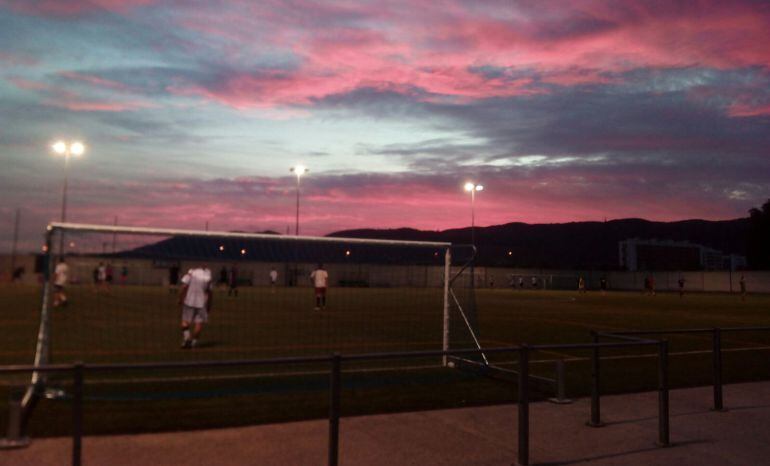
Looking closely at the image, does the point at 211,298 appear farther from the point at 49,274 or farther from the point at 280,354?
the point at 49,274

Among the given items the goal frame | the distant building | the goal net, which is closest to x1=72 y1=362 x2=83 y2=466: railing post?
the goal frame

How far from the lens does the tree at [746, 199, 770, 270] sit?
9612cm

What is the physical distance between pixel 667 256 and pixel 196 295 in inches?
6543

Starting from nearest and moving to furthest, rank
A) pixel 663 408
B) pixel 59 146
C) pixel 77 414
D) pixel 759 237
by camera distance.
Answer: pixel 77 414
pixel 663 408
pixel 59 146
pixel 759 237

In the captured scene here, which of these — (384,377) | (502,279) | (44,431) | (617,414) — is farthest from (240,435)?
(502,279)

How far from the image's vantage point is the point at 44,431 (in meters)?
6.42

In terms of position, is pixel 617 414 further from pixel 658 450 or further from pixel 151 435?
pixel 151 435

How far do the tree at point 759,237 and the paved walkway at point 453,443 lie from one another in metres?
103

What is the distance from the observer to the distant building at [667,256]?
15288 centimetres

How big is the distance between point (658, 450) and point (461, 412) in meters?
2.26

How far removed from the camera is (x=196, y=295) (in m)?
12.5

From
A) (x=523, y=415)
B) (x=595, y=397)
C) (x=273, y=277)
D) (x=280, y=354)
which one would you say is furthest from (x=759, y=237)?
(x=523, y=415)

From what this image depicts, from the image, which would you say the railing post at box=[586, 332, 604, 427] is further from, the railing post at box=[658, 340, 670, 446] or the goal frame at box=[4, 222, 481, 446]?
the goal frame at box=[4, 222, 481, 446]

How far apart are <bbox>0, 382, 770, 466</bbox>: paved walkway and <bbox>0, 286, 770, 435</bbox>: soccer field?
624 mm
